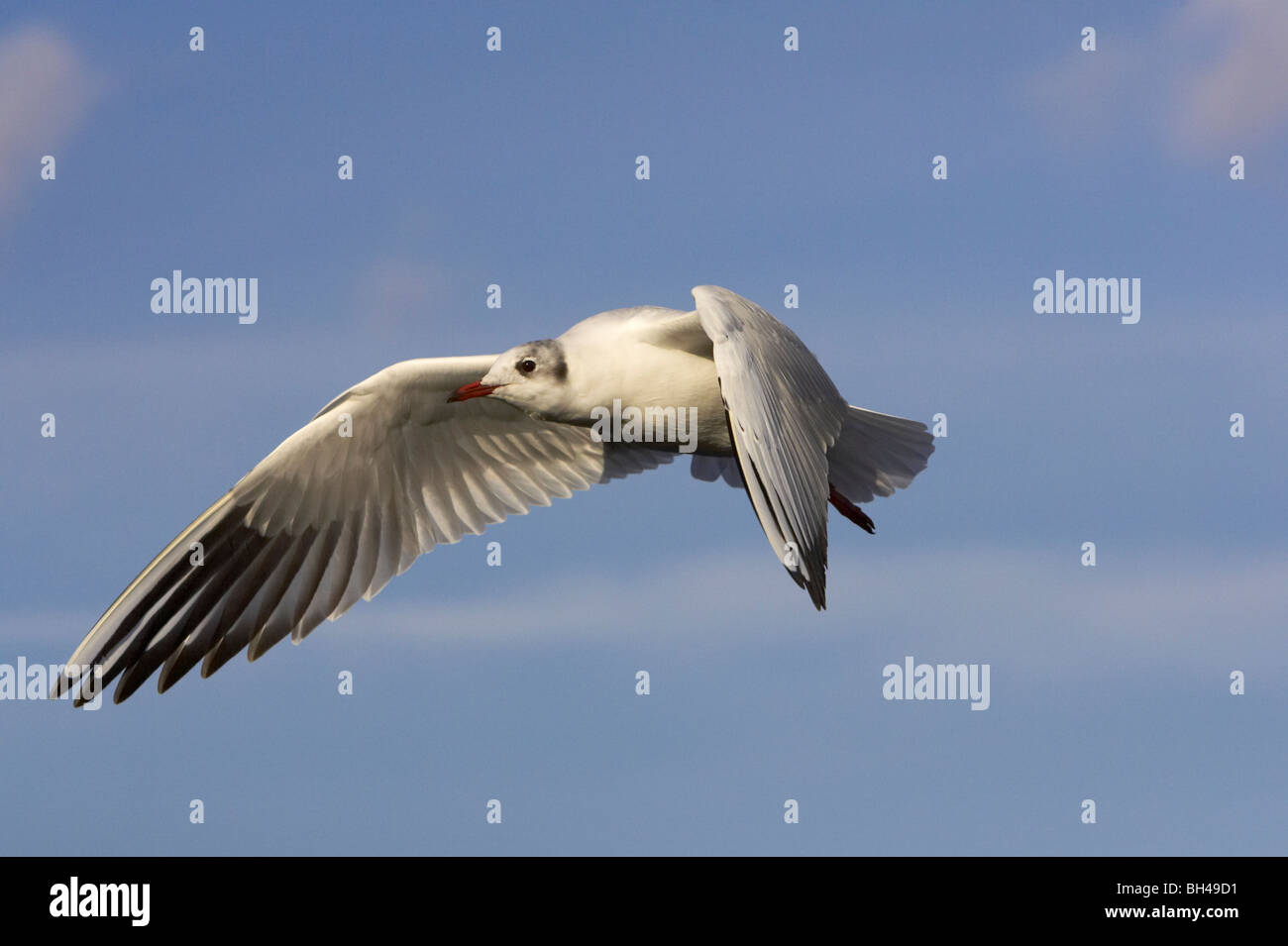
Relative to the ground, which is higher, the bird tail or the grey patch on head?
the grey patch on head

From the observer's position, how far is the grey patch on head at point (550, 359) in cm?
785

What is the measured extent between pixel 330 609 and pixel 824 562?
160 inches

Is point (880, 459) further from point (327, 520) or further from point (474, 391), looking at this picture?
point (327, 520)

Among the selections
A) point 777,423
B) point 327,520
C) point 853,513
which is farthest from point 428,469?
point 777,423

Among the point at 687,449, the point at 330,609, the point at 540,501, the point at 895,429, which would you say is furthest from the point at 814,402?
the point at 330,609

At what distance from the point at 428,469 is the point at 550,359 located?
71.3 inches

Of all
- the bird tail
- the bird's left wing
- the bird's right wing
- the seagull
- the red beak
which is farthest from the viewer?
the bird tail

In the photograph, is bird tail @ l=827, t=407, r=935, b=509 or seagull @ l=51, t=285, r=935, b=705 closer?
seagull @ l=51, t=285, r=935, b=705

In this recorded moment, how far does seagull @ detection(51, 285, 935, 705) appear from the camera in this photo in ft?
25.7

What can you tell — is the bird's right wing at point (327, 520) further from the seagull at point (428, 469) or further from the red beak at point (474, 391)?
the red beak at point (474, 391)

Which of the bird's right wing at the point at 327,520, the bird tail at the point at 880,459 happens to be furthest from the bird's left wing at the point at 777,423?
the bird's right wing at the point at 327,520

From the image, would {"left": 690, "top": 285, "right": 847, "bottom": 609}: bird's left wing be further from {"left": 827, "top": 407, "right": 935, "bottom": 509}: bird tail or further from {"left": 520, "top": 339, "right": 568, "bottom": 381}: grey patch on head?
{"left": 827, "top": 407, "right": 935, "bottom": 509}: bird tail

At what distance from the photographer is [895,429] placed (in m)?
9.23

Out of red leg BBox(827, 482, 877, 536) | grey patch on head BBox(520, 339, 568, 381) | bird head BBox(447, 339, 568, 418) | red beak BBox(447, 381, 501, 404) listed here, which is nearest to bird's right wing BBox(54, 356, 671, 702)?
red beak BBox(447, 381, 501, 404)
